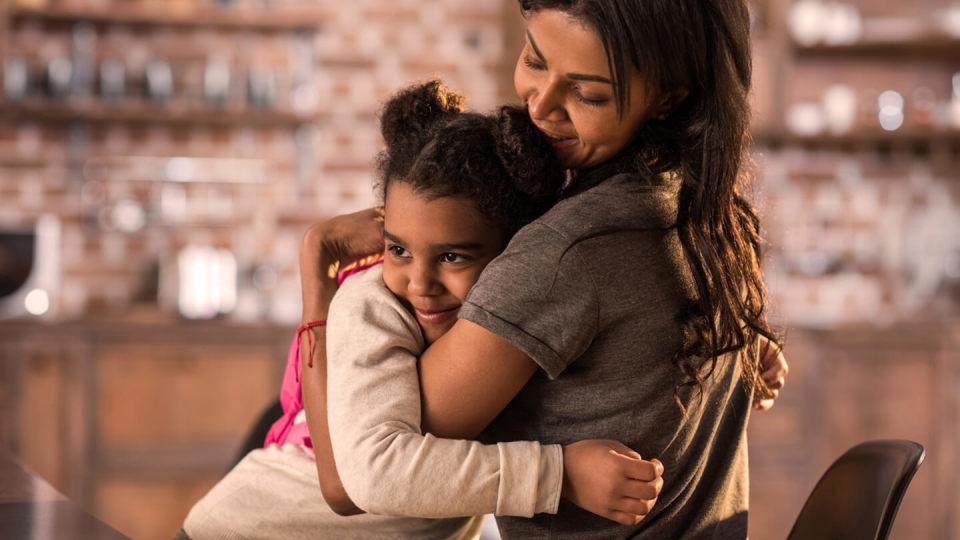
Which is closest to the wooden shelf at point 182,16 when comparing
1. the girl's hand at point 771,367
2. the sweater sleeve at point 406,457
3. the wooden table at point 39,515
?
the wooden table at point 39,515

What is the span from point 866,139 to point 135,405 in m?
3.23

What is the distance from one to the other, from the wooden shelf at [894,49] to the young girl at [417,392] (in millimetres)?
4223

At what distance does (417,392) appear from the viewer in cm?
110

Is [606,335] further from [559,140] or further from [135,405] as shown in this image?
[135,405]

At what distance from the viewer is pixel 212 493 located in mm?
1365

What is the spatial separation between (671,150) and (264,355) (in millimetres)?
3157

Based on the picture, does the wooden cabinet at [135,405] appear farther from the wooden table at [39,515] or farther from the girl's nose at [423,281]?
the girl's nose at [423,281]

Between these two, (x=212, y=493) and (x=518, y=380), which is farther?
(x=212, y=493)

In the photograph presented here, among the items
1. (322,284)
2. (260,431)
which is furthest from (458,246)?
(260,431)

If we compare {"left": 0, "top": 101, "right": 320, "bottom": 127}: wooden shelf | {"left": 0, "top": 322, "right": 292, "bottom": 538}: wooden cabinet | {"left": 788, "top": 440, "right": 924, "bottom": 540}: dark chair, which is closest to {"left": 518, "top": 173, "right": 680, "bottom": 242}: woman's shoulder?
{"left": 788, "top": 440, "right": 924, "bottom": 540}: dark chair

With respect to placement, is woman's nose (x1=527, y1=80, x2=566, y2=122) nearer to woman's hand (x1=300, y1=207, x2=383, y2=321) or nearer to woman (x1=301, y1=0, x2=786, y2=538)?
woman (x1=301, y1=0, x2=786, y2=538)

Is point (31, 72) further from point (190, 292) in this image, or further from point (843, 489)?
point (843, 489)

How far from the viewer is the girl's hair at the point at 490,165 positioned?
116 centimetres

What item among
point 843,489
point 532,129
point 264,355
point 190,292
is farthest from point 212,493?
point 190,292
